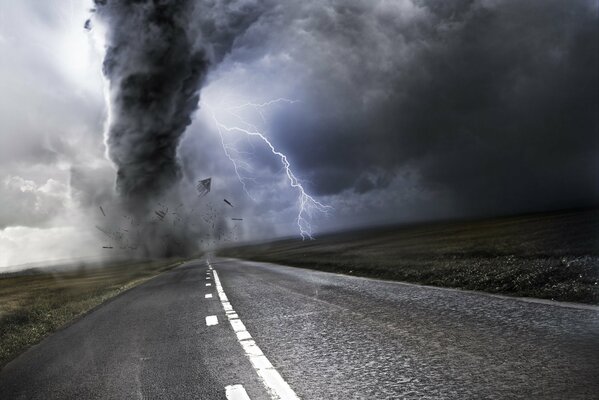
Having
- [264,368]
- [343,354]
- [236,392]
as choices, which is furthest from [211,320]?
[236,392]

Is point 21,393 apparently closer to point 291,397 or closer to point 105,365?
point 105,365

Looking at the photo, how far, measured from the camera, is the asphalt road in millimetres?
3994

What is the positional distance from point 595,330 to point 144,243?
14839 cm

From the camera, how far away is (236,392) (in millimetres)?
4227

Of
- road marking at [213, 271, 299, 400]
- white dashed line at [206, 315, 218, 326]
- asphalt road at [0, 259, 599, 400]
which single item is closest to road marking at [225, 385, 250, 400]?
asphalt road at [0, 259, 599, 400]

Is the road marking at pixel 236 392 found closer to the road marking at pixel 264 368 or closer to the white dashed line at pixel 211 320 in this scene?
the road marking at pixel 264 368

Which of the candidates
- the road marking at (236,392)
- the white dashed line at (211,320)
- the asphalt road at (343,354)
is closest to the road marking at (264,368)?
the asphalt road at (343,354)

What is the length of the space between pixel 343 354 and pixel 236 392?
1.63 m

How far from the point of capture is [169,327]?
8.77 m

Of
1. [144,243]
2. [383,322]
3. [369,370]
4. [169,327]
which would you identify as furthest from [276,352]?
[144,243]

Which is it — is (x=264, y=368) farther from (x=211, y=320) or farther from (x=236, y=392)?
(x=211, y=320)

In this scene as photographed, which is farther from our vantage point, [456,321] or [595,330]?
[456,321]

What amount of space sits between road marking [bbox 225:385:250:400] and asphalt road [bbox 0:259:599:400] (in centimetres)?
5

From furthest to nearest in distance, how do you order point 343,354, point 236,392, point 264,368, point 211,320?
point 211,320 < point 343,354 < point 264,368 < point 236,392
